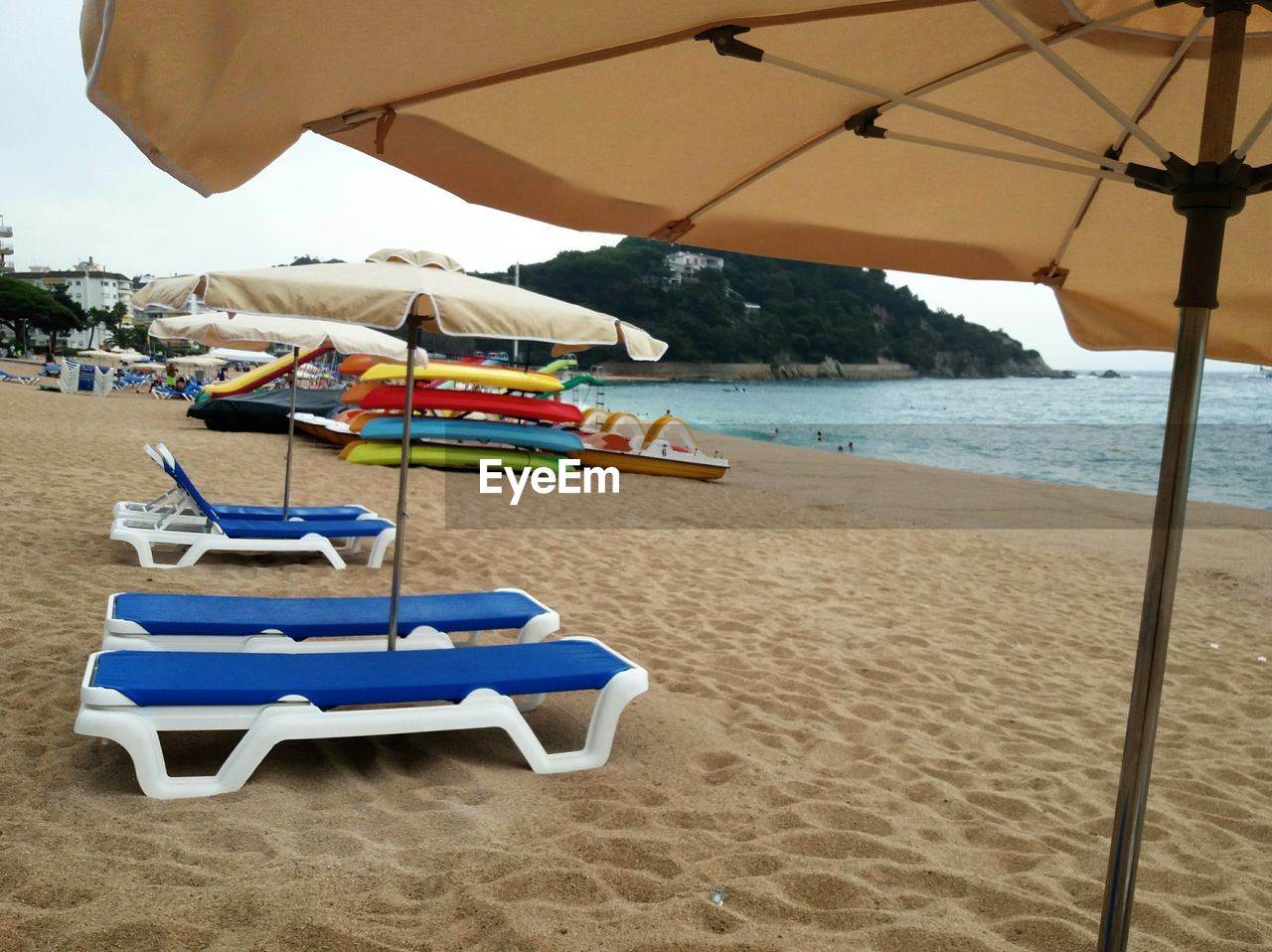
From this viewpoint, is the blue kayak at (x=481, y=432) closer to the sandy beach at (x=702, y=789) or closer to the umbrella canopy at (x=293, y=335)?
the umbrella canopy at (x=293, y=335)

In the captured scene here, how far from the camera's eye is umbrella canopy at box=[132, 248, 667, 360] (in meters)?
3.46

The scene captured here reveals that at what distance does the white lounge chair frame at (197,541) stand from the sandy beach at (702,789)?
0.15m

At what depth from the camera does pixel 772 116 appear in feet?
7.13

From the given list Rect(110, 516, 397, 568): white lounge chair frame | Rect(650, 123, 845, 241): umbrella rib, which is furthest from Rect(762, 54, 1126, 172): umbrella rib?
Rect(110, 516, 397, 568): white lounge chair frame

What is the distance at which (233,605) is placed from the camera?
13.8 ft

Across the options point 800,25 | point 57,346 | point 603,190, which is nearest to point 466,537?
point 603,190

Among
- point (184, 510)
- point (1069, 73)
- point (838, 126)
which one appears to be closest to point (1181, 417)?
point (1069, 73)

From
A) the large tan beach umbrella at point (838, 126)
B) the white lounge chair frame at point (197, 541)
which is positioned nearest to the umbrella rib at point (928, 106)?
the large tan beach umbrella at point (838, 126)

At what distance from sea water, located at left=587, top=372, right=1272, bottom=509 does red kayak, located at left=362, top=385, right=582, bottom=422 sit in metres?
8.35

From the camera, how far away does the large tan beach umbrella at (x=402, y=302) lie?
3.47 m

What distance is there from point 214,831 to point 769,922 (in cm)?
160

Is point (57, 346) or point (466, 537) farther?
point (57, 346)

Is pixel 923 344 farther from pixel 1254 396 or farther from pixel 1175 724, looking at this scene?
pixel 1175 724

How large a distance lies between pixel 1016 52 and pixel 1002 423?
53.5 m
